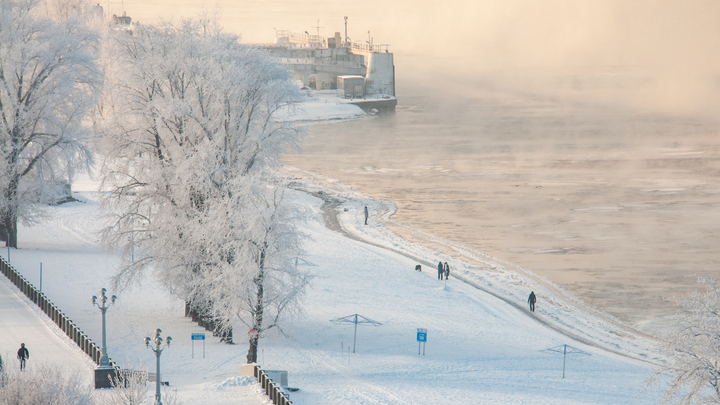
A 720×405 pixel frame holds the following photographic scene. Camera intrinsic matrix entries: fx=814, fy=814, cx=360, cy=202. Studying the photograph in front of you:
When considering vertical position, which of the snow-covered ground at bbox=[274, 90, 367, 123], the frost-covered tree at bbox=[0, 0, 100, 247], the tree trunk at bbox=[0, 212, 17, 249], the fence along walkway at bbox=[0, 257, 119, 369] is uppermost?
the snow-covered ground at bbox=[274, 90, 367, 123]

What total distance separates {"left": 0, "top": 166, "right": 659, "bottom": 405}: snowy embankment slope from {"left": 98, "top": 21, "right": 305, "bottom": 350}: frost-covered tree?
1865 mm

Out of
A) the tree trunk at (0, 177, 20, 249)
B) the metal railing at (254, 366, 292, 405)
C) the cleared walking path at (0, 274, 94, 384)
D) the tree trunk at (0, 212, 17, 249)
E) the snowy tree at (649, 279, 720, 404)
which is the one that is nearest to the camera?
the metal railing at (254, 366, 292, 405)

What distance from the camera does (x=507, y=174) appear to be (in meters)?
67.2

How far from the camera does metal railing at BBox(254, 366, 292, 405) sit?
18.6 m

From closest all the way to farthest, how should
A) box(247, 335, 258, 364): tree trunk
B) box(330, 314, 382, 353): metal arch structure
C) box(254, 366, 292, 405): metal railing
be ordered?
box(254, 366, 292, 405): metal railing
box(247, 335, 258, 364): tree trunk
box(330, 314, 382, 353): metal arch structure

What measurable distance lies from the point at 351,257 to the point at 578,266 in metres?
11.0

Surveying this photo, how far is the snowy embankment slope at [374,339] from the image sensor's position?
2212cm

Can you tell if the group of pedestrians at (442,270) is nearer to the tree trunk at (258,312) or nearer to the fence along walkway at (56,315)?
the tree trunk at (258,312)

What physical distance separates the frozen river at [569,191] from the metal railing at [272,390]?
17.4 m

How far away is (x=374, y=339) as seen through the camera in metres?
27.8

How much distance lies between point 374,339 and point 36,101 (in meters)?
18.5

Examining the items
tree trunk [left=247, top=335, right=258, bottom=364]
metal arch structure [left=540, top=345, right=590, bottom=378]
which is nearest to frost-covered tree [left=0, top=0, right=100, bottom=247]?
tree trunk [left=247, top=335, right=258, bottom=364]

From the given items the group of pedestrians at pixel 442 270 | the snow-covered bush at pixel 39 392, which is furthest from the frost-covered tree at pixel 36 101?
the snow-covered bush at pixel 39 392

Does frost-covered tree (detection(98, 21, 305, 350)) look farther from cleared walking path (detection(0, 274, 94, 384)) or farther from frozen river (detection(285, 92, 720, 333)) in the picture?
frozen river (detection(285, 92, 720, 333))
